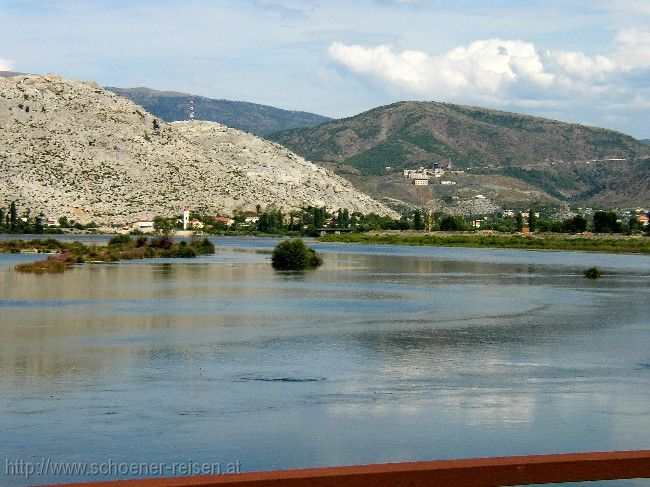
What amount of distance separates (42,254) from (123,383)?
69021mm

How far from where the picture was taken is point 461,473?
436 cm

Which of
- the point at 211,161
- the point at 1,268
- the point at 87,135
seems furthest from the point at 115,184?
the point at 1,268

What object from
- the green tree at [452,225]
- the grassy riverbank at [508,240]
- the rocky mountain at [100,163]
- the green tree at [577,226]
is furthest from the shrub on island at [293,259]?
the green tree at [452,225]

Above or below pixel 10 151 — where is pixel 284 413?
below

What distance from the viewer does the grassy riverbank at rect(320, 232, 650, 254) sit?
11856cm

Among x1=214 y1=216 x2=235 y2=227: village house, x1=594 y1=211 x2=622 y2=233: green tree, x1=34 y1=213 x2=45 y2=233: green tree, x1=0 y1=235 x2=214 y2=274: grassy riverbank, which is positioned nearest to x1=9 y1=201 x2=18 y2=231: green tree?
x1=34 y1=213 x2=45 y2=233: green tree

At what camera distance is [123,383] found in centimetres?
2244

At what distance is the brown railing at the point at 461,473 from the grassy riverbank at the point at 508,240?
113 metres

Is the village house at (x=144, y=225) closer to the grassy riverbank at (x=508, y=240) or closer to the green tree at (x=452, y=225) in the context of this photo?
the grassy riverbank at (x=508, y=240)

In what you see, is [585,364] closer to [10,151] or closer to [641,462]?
[641,462]

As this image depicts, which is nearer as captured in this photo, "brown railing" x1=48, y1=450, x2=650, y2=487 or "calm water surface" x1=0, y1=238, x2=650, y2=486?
A: "brown railing" x1=48, y1=450, x2=650, y2=487

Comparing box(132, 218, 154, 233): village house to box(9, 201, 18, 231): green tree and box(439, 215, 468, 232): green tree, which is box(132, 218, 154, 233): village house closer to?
box(9, 201, 18, 231): green tree

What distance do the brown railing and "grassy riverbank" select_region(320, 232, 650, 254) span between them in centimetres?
11310

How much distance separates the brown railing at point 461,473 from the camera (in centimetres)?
410
